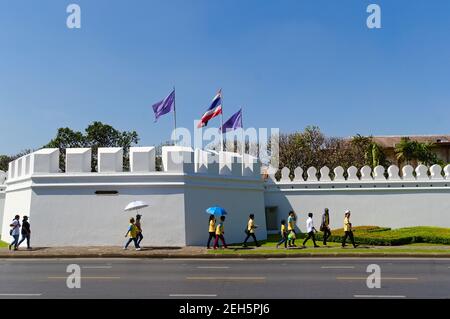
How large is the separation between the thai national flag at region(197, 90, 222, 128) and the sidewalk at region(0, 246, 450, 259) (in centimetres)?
789

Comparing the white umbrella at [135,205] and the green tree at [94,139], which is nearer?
the white umbrella at [135,205]

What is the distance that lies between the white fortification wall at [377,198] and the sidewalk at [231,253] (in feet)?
20.5

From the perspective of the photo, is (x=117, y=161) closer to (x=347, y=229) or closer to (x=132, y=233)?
(x=132, y=233)

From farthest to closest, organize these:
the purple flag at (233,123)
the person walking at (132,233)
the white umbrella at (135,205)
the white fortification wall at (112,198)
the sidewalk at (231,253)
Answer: the purple flag at (233,123) → the white fortification wall at (112,198) → the white umbrella at (135,205) → the person walking at (132,233) → the sidewalk at (231,253)

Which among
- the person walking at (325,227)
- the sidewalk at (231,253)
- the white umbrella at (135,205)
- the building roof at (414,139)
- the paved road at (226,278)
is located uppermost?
the building roof at (414,139)

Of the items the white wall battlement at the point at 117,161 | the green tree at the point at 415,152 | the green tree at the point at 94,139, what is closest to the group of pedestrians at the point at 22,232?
the white wall battlement at the point at 117,161

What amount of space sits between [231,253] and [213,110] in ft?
30.5

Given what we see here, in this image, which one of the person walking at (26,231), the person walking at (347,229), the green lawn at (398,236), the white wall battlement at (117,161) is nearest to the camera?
the person walking at (347,229)

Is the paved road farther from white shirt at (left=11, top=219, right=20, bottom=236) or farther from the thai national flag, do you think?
the thai national flag

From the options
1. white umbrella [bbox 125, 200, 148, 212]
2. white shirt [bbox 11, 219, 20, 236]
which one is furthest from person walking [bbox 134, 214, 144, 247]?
white shirt [bbox 11, 219, 20, 236]

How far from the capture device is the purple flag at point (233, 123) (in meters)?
26.4

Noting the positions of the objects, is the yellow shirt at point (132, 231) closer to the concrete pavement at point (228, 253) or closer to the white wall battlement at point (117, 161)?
the concrete pavement at point (228, 253)

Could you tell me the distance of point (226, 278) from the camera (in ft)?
40.2

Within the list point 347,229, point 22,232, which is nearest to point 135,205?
point 22,232
